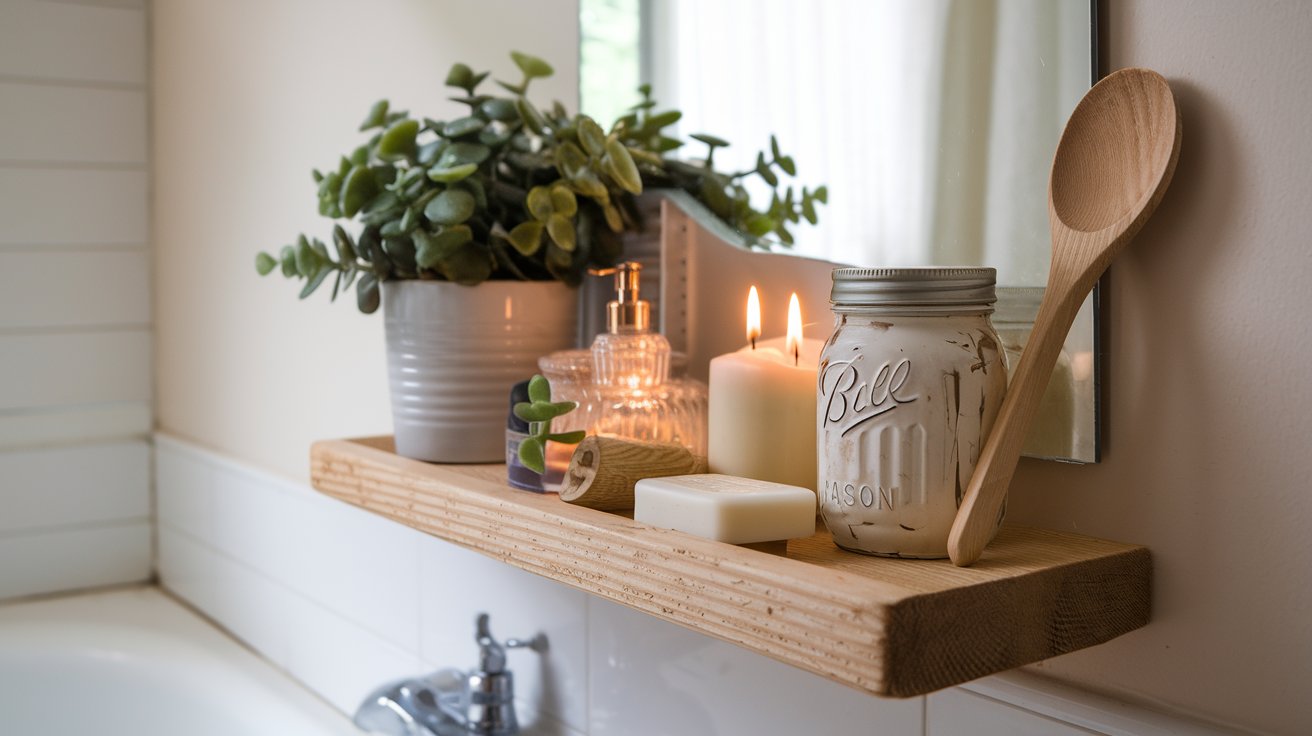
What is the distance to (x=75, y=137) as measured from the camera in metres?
1.78

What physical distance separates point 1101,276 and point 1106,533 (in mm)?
120

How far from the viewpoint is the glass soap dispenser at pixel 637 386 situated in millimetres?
677

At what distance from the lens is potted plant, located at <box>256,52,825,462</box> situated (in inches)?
30.0

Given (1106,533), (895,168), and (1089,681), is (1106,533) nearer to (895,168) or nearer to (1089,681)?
(1089,681)

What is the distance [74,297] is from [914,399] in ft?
5.39

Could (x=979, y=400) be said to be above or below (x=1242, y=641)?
above

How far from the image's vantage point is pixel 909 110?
639 millimetres

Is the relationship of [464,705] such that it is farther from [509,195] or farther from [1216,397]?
[1216,397]

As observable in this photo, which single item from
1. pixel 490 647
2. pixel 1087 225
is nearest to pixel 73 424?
pixel 490 647

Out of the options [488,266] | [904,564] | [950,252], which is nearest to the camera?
[904,564]

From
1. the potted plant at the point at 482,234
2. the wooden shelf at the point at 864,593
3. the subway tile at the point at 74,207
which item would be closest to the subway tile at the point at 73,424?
the subway tile at the point at 74,207

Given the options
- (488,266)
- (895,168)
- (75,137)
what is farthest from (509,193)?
(75,137)

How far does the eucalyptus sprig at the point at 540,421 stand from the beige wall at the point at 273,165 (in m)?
0.37

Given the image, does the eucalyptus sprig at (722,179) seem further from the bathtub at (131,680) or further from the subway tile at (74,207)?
the subway tile at (74,207)
